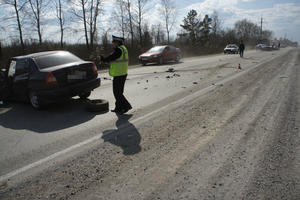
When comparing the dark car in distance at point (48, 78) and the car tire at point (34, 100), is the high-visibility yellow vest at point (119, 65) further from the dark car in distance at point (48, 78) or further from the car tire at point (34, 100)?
the car tire at point (34, 100)

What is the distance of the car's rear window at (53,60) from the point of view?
6.33 m

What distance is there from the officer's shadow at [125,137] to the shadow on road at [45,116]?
1.06m

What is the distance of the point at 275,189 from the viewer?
8.36 ft

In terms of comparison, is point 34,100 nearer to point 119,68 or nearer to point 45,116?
point 45,116

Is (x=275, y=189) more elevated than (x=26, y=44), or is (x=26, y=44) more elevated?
(x=26, y=44)

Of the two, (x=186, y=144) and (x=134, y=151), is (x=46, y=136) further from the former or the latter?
(x=186, y=144)

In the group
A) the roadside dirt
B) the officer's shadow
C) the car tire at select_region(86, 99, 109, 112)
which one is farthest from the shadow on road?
the roadside dirt

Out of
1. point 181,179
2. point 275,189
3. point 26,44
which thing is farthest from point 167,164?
point 26,44

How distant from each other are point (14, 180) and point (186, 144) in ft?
8.04

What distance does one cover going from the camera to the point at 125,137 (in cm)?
413

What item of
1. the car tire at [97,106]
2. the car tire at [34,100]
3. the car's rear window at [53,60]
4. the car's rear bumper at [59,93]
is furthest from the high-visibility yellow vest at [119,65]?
the car tire at [34,100]

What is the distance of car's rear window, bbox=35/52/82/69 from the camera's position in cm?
633

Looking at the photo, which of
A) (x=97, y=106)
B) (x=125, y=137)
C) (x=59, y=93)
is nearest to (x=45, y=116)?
(x=59, y=93)

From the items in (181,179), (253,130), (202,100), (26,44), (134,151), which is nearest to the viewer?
(181,179)
